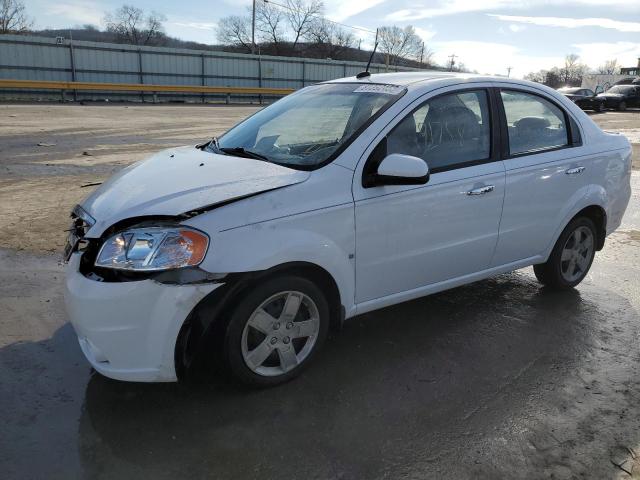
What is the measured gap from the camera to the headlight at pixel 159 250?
2.59 metres

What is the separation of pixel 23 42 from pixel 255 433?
3028cm

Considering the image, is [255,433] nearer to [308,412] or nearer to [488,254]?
[308,412]

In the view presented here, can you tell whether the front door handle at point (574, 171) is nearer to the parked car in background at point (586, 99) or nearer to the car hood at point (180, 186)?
the car hood at point (180, 186)

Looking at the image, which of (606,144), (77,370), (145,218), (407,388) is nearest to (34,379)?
(77,370)

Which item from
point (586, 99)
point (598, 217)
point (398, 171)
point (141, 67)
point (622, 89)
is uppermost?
point (141, 67)

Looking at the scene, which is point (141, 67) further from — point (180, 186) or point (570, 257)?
point (180, 186)

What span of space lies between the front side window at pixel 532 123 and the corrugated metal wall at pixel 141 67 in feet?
89.5

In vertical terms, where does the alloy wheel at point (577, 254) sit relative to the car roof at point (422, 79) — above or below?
below

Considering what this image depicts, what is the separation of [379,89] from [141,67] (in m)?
30.8

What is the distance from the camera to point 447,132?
3.61 meters

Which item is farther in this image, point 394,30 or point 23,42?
point 394,30

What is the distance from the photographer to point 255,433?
8.76 ft

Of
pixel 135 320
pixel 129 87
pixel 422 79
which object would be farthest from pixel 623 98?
pixel 135 320

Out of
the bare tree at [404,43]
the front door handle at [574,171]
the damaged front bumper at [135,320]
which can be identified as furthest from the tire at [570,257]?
the bare tree at [404,43]
